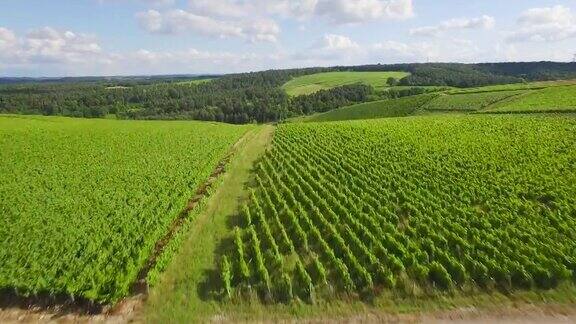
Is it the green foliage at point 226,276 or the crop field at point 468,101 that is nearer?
the green foliage at point 226,276

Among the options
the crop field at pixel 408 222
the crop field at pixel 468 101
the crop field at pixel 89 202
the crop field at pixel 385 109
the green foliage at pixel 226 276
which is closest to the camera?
the green foliage at pixel 226 276

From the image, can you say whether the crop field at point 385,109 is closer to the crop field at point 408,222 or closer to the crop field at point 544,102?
the crop field at point 544,102

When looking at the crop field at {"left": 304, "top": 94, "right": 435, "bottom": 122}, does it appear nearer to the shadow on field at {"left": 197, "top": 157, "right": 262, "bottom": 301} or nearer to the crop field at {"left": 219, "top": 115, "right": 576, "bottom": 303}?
the crop field at {"left": 219, "top": 115, "right": 576, "bottom": 303}

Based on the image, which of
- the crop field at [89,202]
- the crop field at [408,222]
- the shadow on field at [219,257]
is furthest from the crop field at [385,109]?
the shadow on field at [219,257]

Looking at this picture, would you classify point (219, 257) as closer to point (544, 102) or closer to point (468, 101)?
point (544, 102)

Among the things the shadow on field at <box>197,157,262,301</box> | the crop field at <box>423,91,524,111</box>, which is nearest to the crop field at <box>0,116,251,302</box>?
A: the shadow on field at <box>197,157,262,301</box>

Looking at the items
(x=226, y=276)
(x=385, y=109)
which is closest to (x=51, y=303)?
(x=226, y=276)
